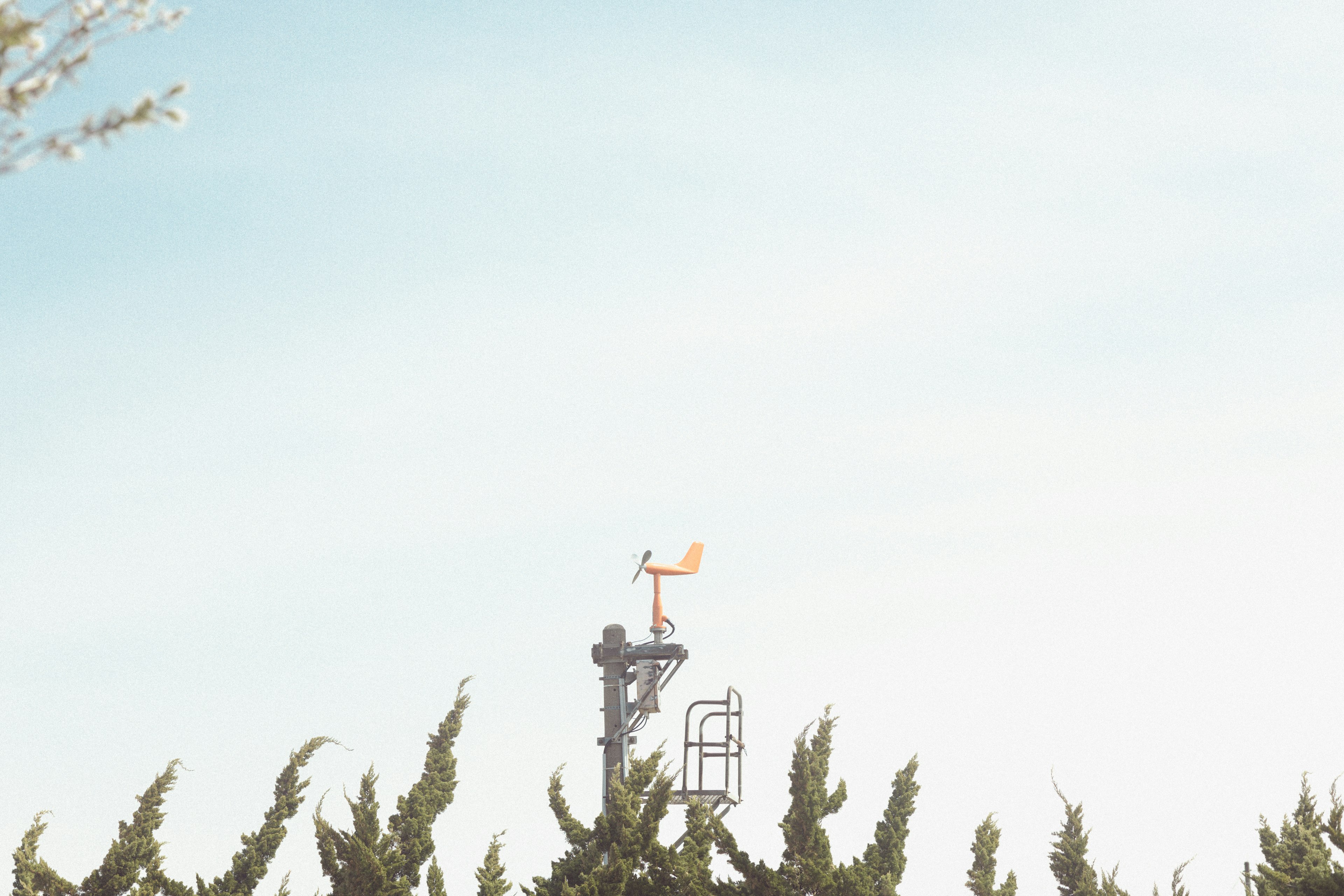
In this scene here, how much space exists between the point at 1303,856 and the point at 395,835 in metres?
16.7

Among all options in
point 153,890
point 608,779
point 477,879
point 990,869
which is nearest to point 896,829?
point 990,869

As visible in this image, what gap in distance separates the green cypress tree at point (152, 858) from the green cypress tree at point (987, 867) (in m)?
13.2

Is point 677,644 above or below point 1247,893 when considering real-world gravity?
above

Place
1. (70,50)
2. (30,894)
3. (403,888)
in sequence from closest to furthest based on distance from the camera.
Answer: (70,50) → (403,888) → (30,894)

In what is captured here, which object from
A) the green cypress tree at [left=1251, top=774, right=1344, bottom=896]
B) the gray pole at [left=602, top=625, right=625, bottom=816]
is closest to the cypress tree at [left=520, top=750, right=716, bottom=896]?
the gray pole at [left=602, top=625, right=625, bottom=816]

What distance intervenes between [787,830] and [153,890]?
1239cm

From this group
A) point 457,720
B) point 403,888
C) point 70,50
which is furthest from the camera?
point 457,720

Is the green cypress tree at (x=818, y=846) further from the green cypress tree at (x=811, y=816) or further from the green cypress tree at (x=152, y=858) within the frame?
the green cypress tree at (x=152, y=858)

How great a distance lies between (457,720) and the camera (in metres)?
26.7

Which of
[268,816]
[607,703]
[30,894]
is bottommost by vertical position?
[30,894]

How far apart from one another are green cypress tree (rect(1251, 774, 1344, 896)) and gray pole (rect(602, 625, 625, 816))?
11081mm

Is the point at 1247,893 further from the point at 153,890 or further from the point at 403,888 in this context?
the point at 153,890

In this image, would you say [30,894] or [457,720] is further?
[457,720]

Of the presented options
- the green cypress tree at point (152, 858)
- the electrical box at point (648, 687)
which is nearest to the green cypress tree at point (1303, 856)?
the electrical box at point (648, 687)
